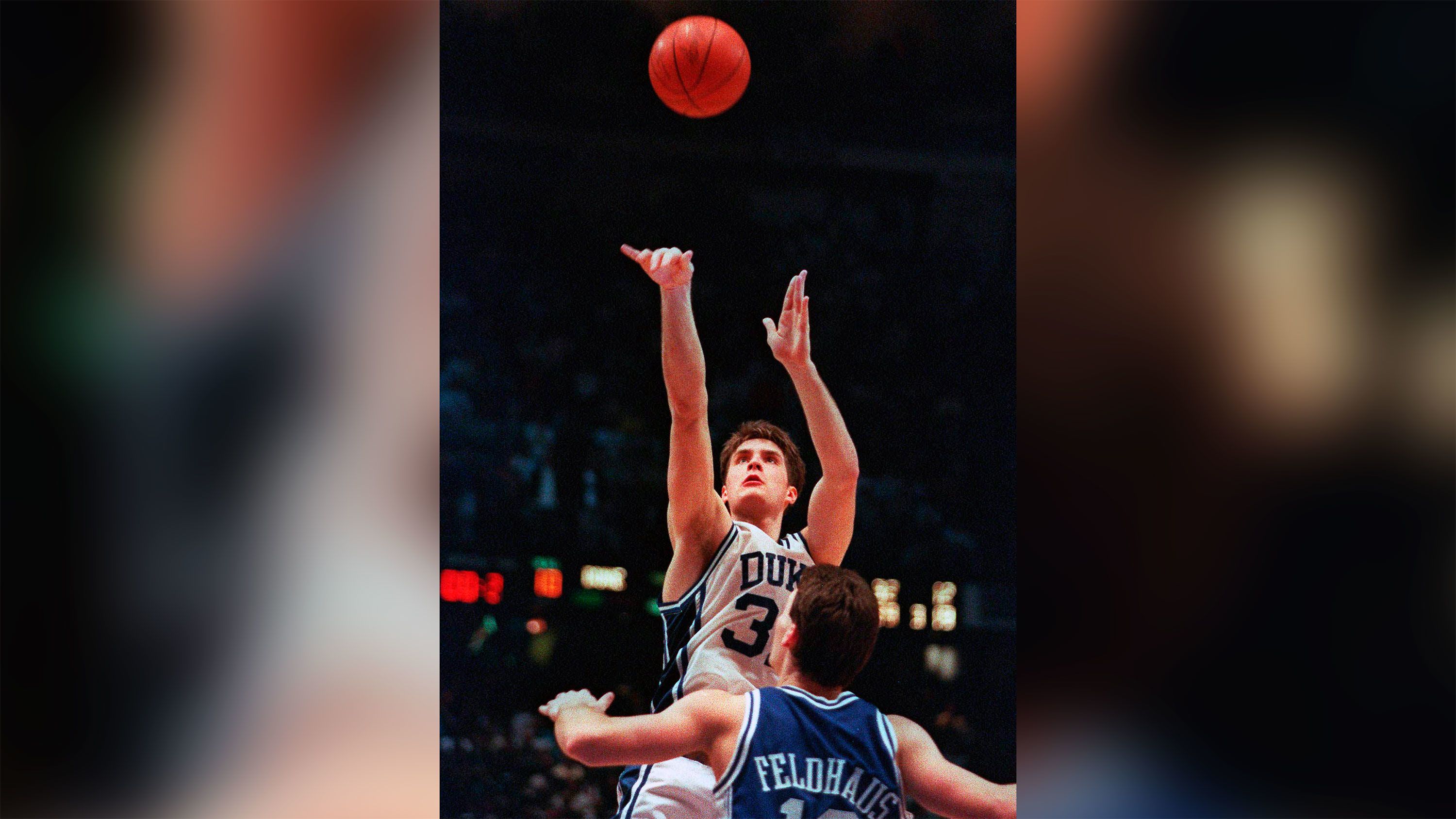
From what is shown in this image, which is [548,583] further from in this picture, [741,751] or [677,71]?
[677,71]

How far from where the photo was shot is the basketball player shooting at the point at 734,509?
3.72 metres

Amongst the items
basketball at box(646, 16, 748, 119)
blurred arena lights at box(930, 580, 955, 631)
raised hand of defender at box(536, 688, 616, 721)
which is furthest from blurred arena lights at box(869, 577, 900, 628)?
basketball at box(646, 16, 748, 119)

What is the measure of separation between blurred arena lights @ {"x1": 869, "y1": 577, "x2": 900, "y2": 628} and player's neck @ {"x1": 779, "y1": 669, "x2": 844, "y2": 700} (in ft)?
0.97

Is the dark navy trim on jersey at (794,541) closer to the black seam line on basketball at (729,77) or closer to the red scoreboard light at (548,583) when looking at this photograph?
the red scoreboard light at (548,583)

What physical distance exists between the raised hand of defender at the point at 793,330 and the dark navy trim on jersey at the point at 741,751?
3.41 feet

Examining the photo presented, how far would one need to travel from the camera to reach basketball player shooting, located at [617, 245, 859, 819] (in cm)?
372

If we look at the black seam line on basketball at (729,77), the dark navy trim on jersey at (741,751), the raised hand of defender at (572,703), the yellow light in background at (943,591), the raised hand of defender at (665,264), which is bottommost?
the dark navy trim on jersey at (741,751)

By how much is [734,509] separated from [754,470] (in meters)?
0.13
